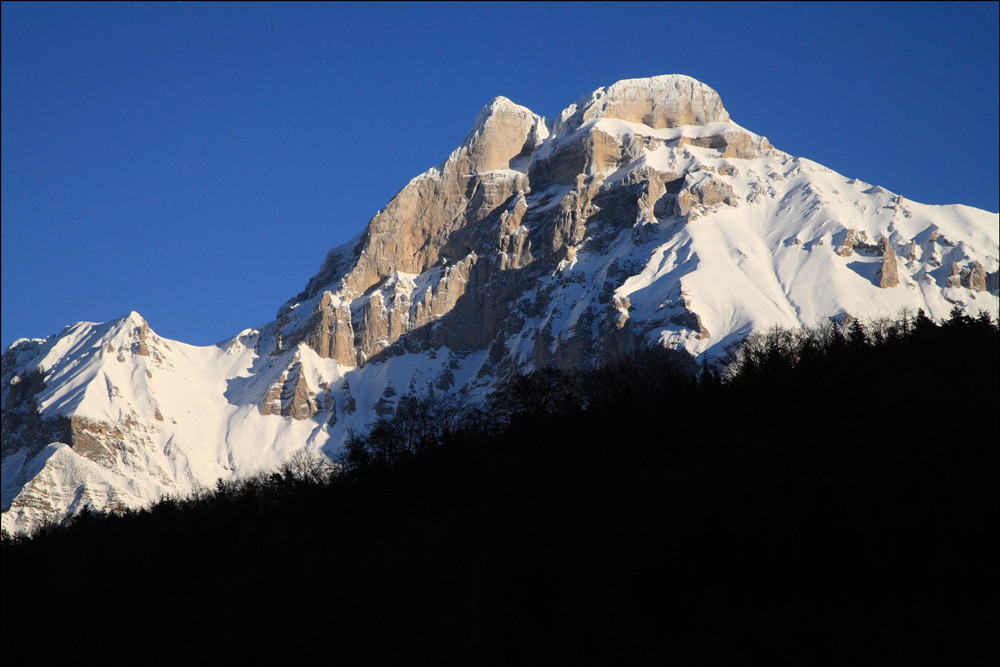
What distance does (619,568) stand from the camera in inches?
780

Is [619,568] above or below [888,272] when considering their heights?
below

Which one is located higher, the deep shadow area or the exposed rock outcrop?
the exposed rock outcrop

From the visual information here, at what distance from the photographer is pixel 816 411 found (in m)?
35.1

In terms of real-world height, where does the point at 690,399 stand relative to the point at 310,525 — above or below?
above

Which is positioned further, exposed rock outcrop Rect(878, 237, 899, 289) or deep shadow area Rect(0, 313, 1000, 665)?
exposed rock outcrop Rect(878, 237, 899, 289)

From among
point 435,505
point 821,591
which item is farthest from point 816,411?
point 821,591

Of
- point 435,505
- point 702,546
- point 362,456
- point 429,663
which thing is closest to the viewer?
point 429,663

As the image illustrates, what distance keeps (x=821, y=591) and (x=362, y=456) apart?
2783cm

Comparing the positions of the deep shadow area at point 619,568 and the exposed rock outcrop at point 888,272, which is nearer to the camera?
the deep shadow area at point 619,568

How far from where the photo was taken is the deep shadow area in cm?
1677

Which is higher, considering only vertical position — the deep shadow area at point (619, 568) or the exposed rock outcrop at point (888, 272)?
the exposed rock outcrop at point (888, 272)

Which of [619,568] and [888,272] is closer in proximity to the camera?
[619,568]

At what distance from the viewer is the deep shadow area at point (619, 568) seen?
16.8 metres

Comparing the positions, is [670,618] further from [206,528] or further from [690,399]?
[690,399]
